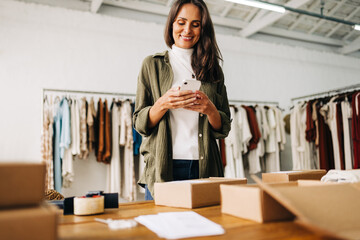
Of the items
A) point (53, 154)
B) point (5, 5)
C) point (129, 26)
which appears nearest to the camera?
point (53, 154)

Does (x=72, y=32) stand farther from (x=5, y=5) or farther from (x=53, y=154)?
(x=53, y=154)

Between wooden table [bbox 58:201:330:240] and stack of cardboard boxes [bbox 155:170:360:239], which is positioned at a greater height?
stack of cardboard boxes [bbox 155:170:360:239]

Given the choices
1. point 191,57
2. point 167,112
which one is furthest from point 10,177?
point 191,57

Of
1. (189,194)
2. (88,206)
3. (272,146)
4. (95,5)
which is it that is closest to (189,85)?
(189,194)

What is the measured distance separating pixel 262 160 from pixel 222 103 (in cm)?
389

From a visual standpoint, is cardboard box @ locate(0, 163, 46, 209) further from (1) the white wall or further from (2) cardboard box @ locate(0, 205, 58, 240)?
(1) the white wall

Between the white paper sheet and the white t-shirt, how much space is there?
0.60 metres

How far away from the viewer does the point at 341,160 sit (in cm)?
433

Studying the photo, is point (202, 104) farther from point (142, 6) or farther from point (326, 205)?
point (142, 6)

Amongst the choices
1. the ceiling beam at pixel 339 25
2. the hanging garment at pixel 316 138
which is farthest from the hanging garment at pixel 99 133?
the ceiling beam at pixel 339 25

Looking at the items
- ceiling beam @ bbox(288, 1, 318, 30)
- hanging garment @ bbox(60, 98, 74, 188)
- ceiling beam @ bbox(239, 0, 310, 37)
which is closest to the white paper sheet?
hanging garment @ bbox(60, 98, 74, 188)

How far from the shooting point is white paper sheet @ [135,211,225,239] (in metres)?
0.66

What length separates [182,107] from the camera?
135 centimetres

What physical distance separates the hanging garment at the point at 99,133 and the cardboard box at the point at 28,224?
3541 mm
